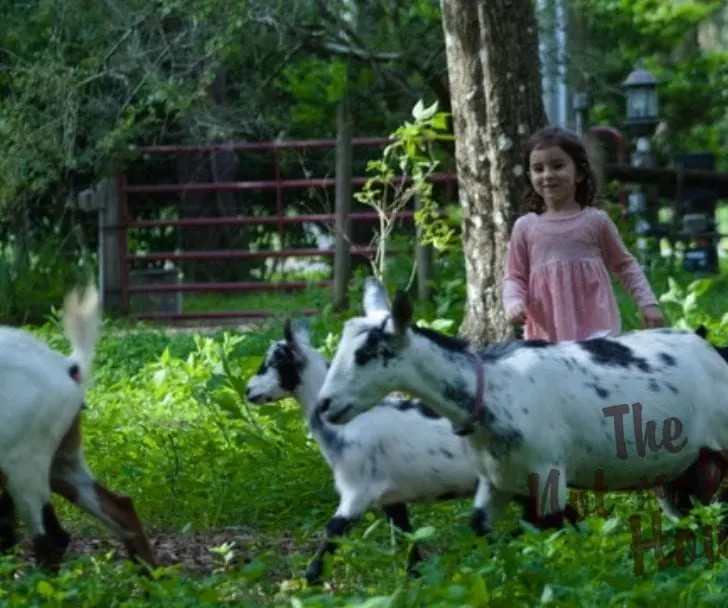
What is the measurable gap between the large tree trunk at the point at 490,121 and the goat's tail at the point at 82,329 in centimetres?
288

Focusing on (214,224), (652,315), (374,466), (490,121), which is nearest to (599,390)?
(652,315)

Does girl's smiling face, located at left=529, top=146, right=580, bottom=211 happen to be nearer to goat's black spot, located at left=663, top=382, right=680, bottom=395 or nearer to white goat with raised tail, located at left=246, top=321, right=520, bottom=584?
white goat with raised tail, located at left=246, top=321, right=520, bottom=584

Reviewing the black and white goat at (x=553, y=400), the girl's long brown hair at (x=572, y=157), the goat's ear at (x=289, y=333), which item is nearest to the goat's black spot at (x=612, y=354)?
the black and white goat at (x=553, y=400)

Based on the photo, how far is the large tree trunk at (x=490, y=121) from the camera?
932 cm

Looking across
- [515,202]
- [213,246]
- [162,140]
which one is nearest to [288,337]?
[515,202]

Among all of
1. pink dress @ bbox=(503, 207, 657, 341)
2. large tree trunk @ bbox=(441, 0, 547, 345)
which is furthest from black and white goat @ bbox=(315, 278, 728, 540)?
large tree trunk @ bbox=(441, 0, 547, 345)

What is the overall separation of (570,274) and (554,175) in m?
0.36

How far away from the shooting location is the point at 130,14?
1417 centimetres

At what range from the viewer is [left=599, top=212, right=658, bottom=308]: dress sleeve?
Answer: 7.05 m

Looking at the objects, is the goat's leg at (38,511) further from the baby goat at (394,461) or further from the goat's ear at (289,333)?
the goat's ear at (289,333)

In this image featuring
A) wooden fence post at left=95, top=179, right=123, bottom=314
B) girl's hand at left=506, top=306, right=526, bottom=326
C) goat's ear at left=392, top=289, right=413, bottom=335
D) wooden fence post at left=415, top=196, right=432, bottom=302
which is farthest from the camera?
wooden fence post at left=95, top=179, right=123, bottom=314

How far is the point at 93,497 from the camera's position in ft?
21.9

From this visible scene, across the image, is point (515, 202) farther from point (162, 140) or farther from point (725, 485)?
point (162, 140)

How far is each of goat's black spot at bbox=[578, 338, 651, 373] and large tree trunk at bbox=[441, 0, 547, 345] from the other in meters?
2.95
